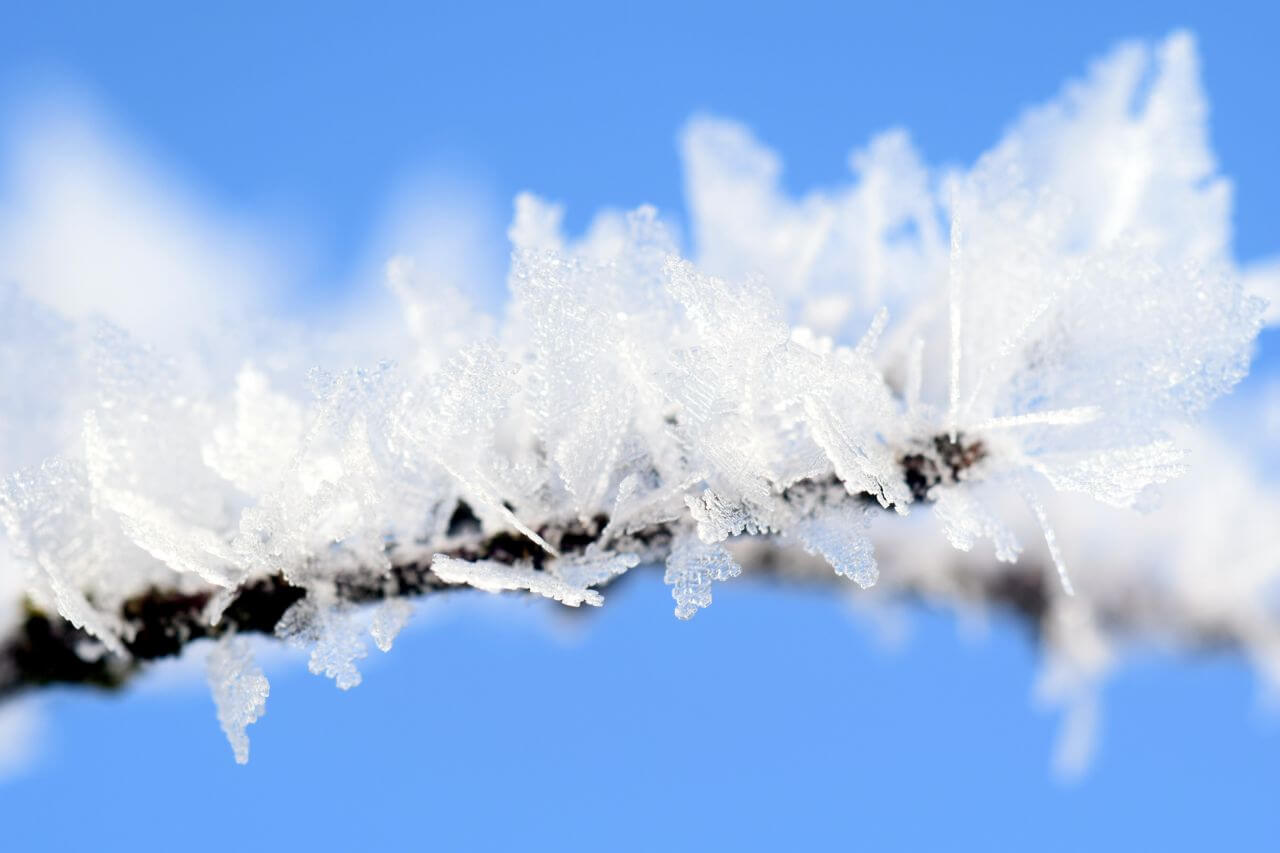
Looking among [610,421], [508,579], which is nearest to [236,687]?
[508,579]

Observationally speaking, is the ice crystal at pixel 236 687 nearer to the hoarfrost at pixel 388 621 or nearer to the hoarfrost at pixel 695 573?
the hoarfrost at pixel 388 621

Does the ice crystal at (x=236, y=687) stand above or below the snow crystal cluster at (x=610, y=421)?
below

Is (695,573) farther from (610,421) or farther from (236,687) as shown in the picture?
(236,687)

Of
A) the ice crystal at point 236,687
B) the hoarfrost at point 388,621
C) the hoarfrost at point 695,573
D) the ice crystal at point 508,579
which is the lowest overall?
the ice crystal at point 236,687

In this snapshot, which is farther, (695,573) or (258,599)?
(258,599)

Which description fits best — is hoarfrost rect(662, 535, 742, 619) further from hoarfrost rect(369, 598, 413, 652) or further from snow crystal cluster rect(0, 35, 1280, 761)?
hoarfrost rect(369, 598, 413, 652)

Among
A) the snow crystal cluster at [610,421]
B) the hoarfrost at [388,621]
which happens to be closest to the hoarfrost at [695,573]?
the snow crystal cluster at [610,421]

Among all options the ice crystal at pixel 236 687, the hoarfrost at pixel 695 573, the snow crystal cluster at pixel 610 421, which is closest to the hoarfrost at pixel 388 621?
the snow crystal cluster at pixel 610 421

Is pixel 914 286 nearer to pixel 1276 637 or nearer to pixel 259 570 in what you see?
pixel 259 570
